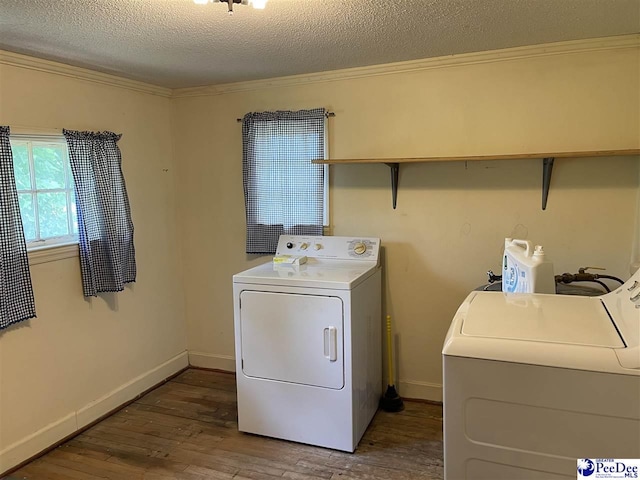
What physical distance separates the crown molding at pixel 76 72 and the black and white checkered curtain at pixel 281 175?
2.22ft

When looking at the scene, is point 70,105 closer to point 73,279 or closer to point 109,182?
point 109,182

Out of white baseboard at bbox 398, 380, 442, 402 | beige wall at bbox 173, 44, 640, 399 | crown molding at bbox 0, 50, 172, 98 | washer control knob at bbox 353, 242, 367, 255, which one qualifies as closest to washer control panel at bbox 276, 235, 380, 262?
washer control knob at bbox 353, 242, 367, 255

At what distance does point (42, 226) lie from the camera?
102 inches

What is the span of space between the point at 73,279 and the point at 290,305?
1.25 metres

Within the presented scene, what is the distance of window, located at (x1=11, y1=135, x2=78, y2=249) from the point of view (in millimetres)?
2492

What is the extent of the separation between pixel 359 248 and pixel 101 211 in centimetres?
152

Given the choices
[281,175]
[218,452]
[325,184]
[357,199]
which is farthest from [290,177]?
[218,452]

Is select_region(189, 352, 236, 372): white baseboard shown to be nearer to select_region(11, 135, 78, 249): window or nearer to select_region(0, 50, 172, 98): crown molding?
select_region(11, 135, 78, 249): window

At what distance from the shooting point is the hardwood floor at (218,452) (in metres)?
2.32

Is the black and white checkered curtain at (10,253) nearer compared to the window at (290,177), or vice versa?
the black and white checkered curtain at (10,253)

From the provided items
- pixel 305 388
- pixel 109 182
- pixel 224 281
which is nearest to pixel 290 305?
pixel 305 388

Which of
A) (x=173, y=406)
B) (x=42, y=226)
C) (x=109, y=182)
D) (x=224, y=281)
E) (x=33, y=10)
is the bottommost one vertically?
(x=173, y=406)

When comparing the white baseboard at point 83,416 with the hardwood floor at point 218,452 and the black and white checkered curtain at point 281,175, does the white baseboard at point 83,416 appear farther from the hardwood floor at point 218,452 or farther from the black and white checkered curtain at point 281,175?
the black and white checkered curtain at point 281,175

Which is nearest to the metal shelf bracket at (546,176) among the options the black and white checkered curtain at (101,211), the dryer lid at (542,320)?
the dryer lid at (542,320)
